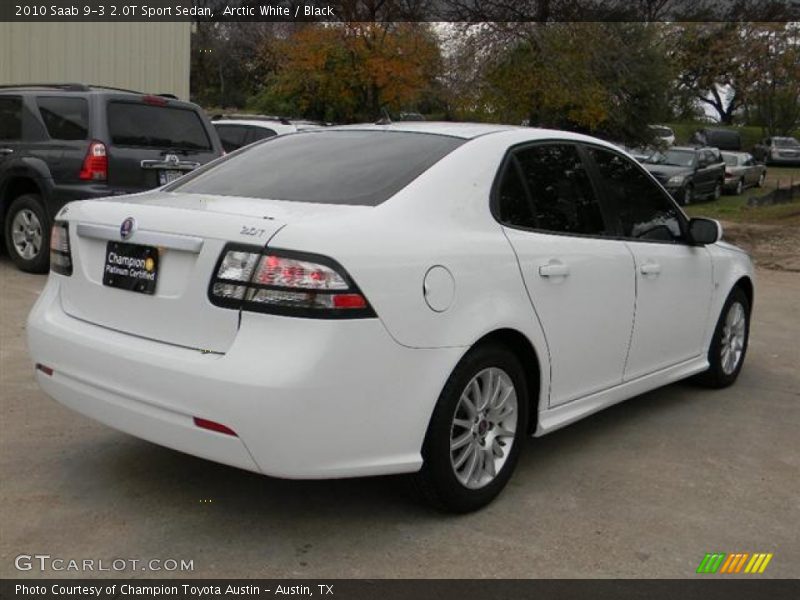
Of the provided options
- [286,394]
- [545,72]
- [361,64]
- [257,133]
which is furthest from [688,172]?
[286,394]

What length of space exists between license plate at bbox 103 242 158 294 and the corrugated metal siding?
46.2 ft

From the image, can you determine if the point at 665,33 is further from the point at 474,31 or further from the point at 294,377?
the point at 294,377

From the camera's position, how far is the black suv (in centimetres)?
866

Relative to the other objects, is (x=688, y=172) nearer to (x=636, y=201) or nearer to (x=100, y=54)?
(x=100, y=54)

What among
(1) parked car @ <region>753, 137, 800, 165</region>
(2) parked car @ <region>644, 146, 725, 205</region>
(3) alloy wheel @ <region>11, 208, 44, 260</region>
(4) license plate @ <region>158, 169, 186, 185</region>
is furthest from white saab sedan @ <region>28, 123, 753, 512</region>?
(1) parked car @ <region>753, 137, 800, 165</region>

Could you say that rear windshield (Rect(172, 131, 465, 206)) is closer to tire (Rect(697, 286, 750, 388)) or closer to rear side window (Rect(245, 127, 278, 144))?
tire (Rect(697, 286, 750, 388))

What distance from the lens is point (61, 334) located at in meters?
3.68

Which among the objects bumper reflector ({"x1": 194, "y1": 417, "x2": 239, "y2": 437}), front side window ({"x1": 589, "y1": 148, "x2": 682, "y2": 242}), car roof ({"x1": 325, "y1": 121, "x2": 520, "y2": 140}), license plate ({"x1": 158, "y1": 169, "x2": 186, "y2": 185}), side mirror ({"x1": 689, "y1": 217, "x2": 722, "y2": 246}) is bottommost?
bumper reflector ({"x1": 194, "y1": 417, "x2": 239, "y2": 437})

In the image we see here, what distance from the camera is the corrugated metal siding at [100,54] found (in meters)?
16.0

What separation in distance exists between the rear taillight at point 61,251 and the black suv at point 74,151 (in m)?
4.84

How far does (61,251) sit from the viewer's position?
12.8 feet

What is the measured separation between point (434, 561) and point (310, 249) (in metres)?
1.22

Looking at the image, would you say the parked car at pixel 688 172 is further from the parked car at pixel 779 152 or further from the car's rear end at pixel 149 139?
the parked car at pixel 779 152

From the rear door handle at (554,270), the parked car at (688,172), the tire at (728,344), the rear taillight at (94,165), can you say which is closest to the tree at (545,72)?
the parked car at (688,172)
